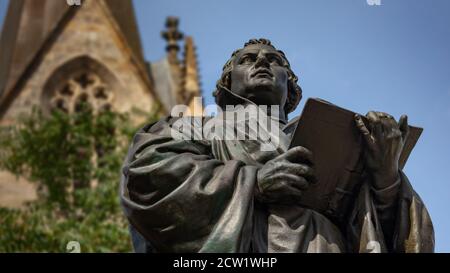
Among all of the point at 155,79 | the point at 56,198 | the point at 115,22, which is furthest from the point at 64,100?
the point at 56,198

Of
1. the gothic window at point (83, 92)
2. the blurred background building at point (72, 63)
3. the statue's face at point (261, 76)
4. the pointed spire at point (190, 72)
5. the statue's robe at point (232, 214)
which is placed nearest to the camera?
the statue's robe at point (232, 214)

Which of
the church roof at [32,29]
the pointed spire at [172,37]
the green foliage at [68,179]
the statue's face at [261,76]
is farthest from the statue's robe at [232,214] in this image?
the pointed spire at [172,37]

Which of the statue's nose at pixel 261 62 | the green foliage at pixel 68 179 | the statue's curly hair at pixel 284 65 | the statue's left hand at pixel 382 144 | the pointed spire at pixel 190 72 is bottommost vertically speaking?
the pointed spire at pixel 190 72

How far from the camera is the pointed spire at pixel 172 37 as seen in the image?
42.4 m

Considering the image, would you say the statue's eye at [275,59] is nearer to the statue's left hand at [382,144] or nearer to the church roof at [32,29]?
the statue's left hand at [382,144]

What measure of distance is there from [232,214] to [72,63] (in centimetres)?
3317

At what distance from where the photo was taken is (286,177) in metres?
4.42

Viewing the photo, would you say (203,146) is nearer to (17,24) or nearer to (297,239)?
→ (297,239)

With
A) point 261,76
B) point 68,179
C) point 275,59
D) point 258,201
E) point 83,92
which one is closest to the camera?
point 258,201

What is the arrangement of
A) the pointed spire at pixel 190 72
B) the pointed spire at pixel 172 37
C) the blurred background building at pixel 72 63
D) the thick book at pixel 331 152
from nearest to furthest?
the thick book at pixel 331 152 → the blurred background building at pixel 72 63 → the pointed spire at pixel 190 72 → the pointed spire at pixel 172 37

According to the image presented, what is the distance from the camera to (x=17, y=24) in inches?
1548

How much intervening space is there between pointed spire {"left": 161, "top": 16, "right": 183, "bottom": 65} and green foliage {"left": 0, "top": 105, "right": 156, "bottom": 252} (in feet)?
63.9

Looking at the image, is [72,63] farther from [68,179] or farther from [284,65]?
[284,65]

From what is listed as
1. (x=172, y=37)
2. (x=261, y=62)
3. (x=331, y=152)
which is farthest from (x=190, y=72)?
(x=331, y=152)
